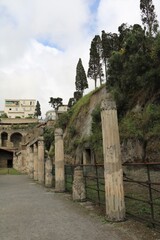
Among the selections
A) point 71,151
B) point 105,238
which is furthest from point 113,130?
point 71,151

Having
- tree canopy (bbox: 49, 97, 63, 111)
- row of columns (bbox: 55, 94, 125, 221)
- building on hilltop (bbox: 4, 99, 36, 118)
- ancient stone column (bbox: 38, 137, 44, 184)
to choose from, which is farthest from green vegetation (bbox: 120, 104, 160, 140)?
building on hilltop (bbox: 4, 99, 36, 118)

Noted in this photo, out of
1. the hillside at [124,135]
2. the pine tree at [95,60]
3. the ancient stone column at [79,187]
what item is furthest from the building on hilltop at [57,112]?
the ancient stone column at [79,187]

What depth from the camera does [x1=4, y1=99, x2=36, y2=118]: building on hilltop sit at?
360 ft

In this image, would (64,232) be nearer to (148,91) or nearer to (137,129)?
(137,129)

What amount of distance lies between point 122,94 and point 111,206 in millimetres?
15447

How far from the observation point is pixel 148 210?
304 inches

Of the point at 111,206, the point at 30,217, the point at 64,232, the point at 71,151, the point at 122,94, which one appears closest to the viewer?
the point at 64,232

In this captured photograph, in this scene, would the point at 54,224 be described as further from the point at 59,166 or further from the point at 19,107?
the point at 19,107

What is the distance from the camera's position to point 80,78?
48.5 m

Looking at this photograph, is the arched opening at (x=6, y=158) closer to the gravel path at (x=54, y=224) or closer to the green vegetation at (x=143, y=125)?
the green vegetation at (x=143, y=125)

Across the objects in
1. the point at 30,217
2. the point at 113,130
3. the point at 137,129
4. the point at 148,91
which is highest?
the point at 148,91

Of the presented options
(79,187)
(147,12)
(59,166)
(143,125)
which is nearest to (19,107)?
(147,12)

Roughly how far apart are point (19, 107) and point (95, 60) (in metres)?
75.6

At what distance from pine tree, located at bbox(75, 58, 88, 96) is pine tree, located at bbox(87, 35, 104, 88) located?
601 cm
